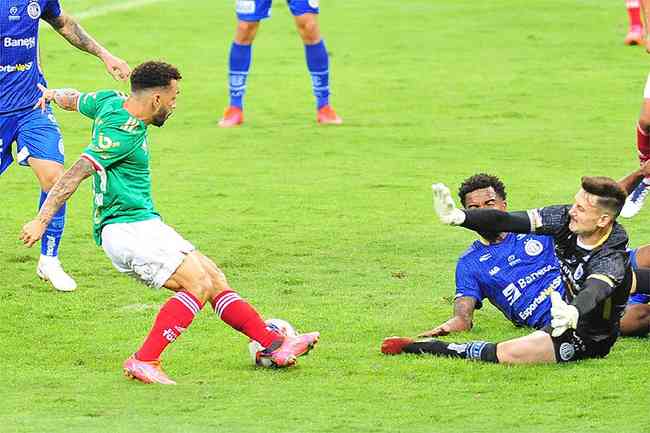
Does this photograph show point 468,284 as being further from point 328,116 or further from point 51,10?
point 328,116

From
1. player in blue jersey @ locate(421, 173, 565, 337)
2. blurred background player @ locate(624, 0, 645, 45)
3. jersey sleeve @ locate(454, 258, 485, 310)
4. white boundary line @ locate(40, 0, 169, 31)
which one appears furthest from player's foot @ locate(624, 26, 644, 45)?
jersey sleeve @ locate(454, 258, 485, 310)

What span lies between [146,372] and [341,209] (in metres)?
5.40

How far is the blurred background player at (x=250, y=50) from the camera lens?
16.3 m

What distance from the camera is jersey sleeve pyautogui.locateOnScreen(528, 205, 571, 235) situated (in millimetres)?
8406

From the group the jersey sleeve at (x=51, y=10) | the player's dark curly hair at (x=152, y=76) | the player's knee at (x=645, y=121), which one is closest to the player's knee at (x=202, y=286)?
the player's dark curly hair at (x=152, y=76)

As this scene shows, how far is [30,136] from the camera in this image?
34.2 ft

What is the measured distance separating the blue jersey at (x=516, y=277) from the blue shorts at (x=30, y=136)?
292 cm

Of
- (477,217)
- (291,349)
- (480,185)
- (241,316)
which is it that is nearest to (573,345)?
(477,217)

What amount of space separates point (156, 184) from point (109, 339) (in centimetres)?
522

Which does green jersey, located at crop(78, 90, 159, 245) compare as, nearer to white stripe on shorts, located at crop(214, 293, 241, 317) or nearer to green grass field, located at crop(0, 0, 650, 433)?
white stripe on shorts, located at crop(214, 293, 241, 317)

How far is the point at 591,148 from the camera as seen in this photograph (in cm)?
1584

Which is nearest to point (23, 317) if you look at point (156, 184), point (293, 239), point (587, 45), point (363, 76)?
point (293, 239)

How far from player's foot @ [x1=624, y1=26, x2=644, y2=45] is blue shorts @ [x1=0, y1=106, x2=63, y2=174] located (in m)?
13.6

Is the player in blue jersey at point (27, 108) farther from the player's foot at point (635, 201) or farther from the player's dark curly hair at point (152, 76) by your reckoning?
the player's foot at point (635, 201)
